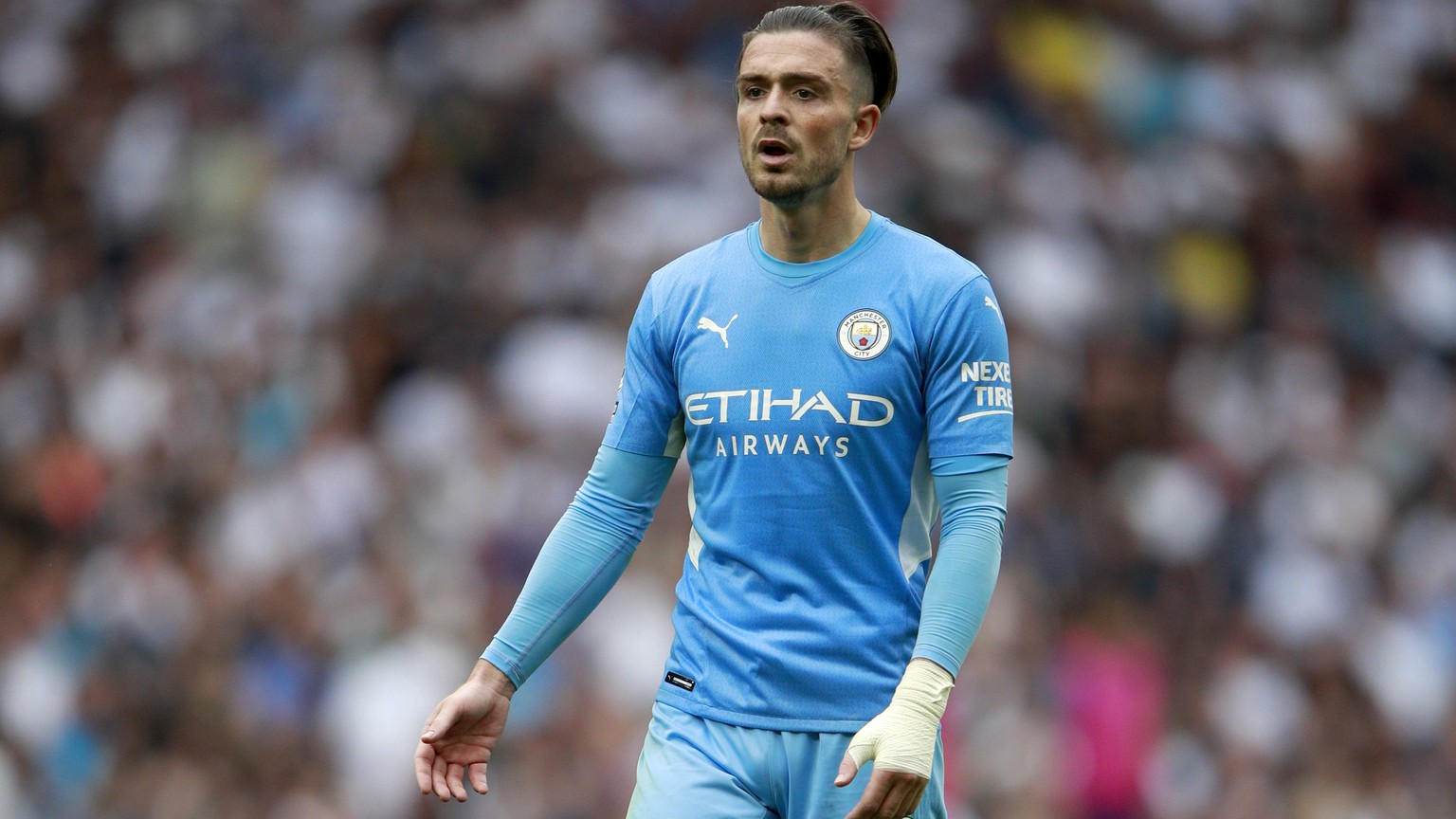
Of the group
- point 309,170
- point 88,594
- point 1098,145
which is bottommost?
point 88,594

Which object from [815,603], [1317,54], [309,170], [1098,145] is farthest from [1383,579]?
[815,603]

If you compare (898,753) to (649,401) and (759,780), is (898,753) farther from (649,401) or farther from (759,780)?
(649,401)

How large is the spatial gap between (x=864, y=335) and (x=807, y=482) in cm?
32

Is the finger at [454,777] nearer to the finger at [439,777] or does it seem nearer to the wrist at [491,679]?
the finger at [439,777]

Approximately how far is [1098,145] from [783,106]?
8540mm

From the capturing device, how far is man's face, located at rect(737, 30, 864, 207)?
12.8 feet

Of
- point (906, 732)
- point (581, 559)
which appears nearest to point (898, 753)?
point (906, 732)

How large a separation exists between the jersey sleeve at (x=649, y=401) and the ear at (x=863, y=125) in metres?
0.55

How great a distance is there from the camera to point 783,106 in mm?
3896

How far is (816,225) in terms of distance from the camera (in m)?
4.00

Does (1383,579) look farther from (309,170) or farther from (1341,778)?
(309,170)

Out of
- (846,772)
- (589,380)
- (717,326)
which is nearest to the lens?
(846,772)

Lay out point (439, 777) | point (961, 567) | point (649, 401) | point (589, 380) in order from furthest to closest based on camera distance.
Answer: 1. point (589, 380)
2. point (649, 401)
3. point (439, 777)
4. point (961, 567)

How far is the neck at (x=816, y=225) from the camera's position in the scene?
13.1 feet
